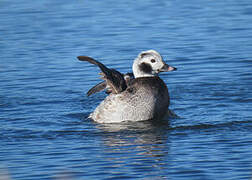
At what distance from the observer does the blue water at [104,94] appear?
9531 millimetres

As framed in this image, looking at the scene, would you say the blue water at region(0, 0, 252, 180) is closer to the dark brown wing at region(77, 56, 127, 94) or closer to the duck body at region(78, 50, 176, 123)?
the duck body at region(78, 50, 176, 123)

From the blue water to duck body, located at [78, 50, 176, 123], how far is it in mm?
236

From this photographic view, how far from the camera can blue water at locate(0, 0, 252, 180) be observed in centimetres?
953

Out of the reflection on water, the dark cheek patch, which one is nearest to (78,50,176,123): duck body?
the dark cheek patch

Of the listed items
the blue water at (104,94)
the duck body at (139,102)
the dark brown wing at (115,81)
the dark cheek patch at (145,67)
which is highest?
the dark cheek patch at (145,67)

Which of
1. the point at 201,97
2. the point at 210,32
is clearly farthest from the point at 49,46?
the point at 201,97

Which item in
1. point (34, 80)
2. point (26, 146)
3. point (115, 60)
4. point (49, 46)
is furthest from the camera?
point (49, 46)

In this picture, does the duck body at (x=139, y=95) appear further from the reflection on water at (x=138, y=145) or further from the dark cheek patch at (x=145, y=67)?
the reflection on water at (x=138, y=145)

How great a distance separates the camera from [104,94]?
14.9 m

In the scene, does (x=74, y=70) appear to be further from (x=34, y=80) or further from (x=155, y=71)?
(x=155, y=71)

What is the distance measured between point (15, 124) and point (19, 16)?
1231 cm

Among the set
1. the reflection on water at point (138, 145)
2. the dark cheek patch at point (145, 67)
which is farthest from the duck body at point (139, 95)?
the reflection on water at point (138, 145)

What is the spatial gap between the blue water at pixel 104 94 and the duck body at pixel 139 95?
236mm

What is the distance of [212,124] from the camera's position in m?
11.6
